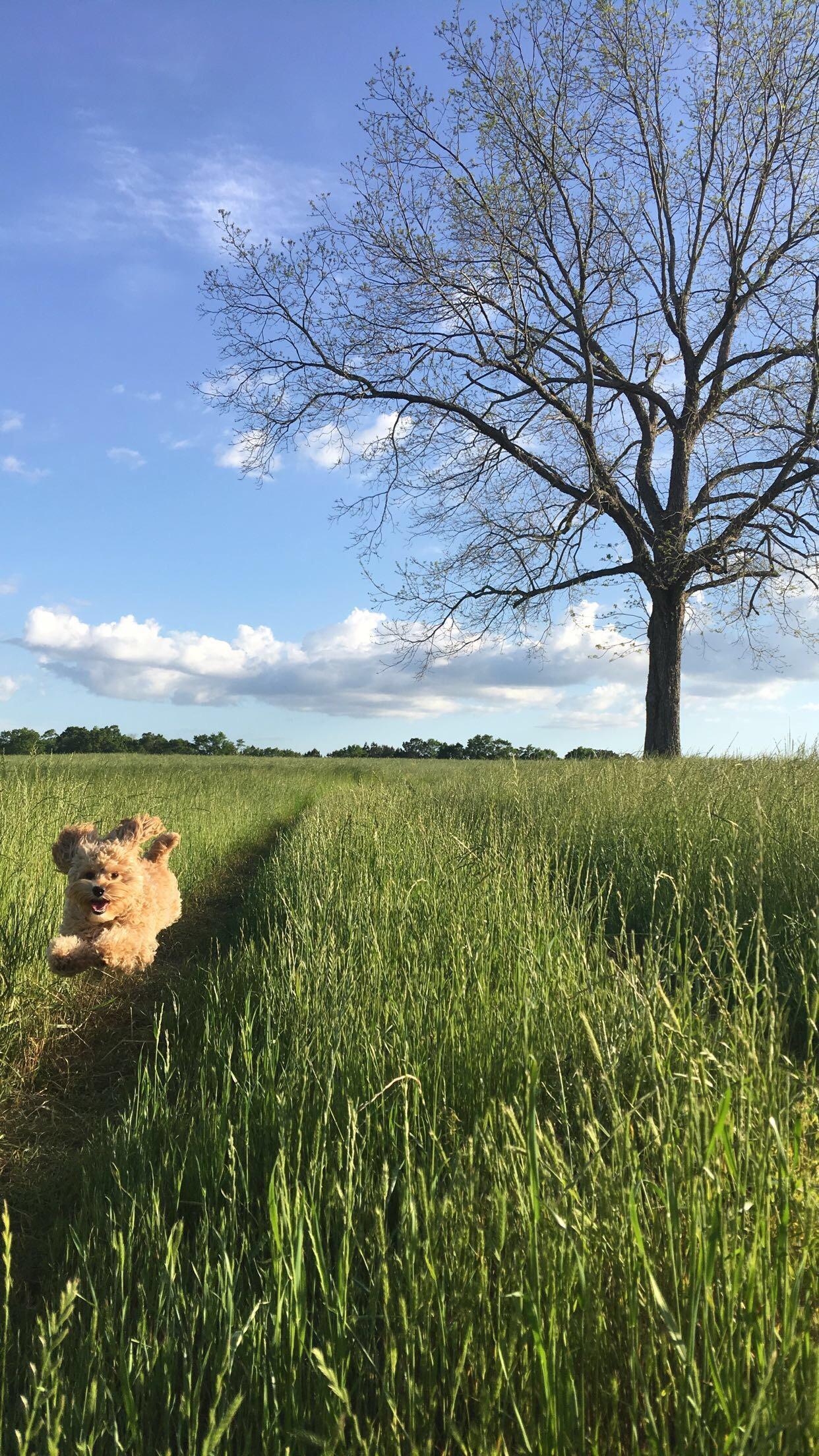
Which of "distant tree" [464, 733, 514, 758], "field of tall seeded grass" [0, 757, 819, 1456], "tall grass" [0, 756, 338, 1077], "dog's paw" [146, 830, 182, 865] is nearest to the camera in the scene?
"field of tall seeded grass" [0, 757, 819, 1456]

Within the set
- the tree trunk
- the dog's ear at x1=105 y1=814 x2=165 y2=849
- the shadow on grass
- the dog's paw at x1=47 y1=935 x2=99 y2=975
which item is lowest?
the shadow on grass

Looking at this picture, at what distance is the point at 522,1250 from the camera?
Answer: 71.1 inches

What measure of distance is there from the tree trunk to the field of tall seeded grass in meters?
12.1

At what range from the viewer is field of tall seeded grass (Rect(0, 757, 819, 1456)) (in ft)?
4.90

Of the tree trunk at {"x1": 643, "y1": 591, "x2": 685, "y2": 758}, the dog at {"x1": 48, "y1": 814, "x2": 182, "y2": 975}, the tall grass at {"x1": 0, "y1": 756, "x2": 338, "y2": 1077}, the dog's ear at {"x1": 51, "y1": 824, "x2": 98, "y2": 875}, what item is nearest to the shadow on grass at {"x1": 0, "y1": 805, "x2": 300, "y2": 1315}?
the tall grass at {"x1": 0, "y1": 756, "x2": 338, "y2": 1077}

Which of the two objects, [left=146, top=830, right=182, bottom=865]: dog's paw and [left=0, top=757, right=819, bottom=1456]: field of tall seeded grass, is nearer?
[left=0, top=757, right=819, bottom=1456]: field of tall seeded grass

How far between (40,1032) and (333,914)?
1723mm

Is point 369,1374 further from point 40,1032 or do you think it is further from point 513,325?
point 513,325

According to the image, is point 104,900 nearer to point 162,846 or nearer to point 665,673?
point 162,846

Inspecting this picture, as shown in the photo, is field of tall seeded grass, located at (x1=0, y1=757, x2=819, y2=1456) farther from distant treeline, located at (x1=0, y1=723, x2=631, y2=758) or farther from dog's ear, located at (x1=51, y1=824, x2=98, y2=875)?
distant treeline, located at (x1=0, y1=723, x2=631, y2=758)

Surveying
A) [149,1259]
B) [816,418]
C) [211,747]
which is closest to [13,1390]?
[149,1259]

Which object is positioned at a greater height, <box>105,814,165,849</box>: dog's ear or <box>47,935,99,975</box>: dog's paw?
<box>105,814,165,849</box>: dog's ear

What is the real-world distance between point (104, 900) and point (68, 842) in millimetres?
496

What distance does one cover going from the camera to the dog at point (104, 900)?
4836mm
